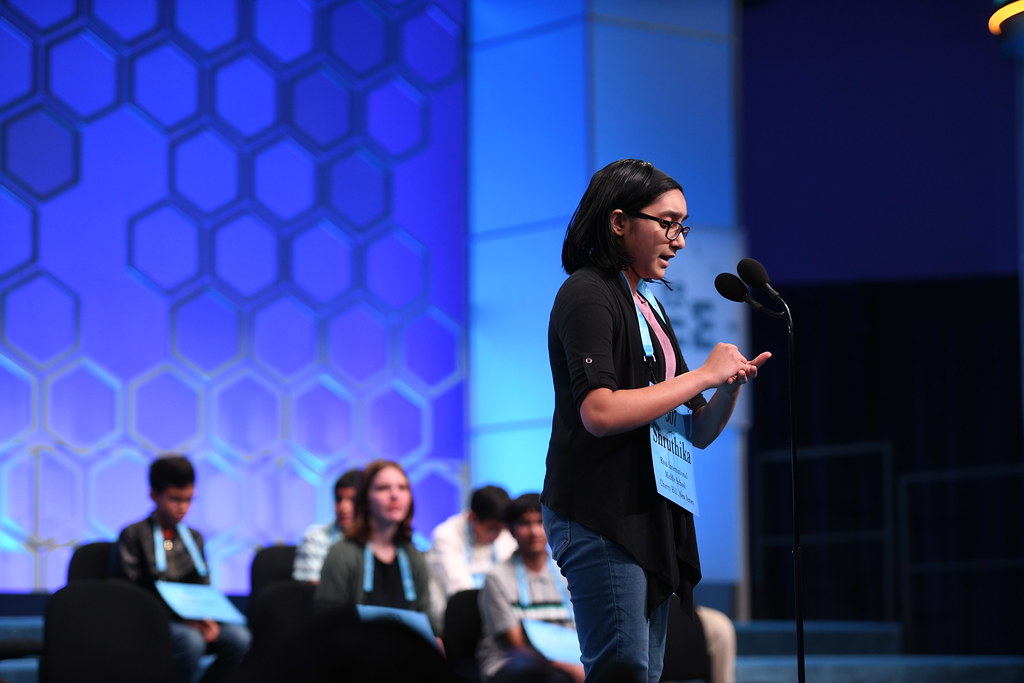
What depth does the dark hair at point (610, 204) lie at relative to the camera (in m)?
1.82

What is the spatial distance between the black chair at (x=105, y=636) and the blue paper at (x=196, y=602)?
23cm

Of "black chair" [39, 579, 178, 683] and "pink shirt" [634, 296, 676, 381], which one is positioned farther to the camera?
"black chair" [39, 579, 178, 683]

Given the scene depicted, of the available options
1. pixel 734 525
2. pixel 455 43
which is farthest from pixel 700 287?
pixel 455 43

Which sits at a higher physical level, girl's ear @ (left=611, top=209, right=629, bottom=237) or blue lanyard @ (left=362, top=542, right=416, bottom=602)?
girl's ear @ (left=611, top=209, right=629, bottom=237)

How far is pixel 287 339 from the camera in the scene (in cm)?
556

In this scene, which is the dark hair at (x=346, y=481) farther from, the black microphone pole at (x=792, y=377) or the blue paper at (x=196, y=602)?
the black microphone pole at (x=792, y=377)

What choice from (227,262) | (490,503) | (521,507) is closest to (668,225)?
(521,507)

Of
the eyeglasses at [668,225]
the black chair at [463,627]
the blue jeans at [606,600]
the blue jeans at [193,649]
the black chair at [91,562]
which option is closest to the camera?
the blue jeans at [606,600]

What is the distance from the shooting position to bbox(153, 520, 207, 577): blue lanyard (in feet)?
13.2

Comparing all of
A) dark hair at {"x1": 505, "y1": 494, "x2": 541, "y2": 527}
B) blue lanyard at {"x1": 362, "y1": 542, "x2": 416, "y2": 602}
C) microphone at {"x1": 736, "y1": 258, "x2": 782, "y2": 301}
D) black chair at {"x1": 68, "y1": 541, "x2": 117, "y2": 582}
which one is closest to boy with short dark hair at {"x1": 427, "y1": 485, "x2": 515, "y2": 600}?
blue lanyard at {"x1": 362, "y1": 542, "x2": 416, "y2": 602}

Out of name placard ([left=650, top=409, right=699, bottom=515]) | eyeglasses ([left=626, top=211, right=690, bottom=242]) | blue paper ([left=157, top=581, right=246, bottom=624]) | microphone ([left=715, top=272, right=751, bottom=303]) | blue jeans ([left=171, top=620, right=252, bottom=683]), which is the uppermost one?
eyeglasses ([left=626, top=211, right=690, bottom=242])

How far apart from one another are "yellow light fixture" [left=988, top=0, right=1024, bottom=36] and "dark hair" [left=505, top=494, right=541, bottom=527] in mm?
1722

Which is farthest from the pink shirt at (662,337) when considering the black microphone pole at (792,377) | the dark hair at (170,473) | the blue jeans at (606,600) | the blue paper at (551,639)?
the dark hair at (170,473)

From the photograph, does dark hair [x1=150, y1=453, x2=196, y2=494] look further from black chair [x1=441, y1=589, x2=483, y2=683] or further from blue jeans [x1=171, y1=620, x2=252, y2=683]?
black chair [x1=441, y1=589, x2=483, y2=683]
